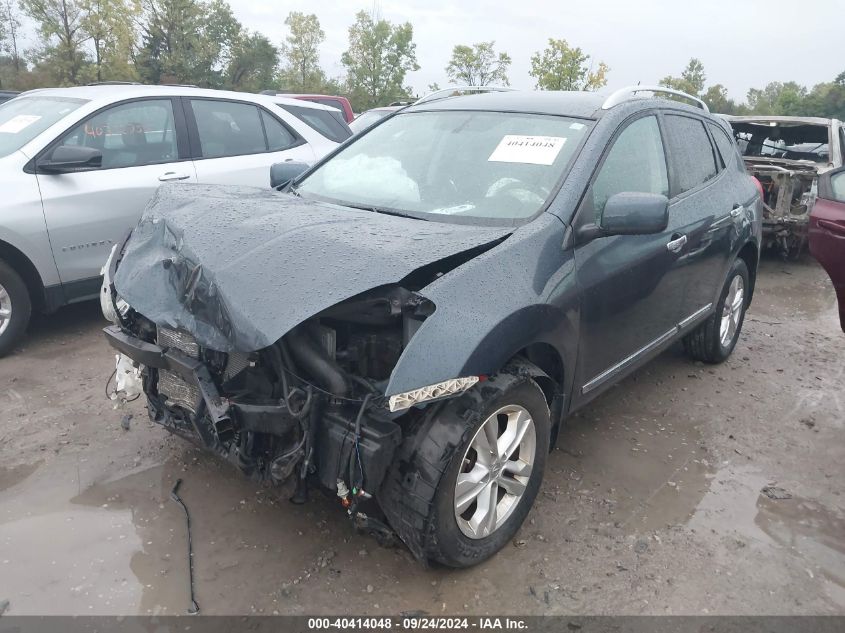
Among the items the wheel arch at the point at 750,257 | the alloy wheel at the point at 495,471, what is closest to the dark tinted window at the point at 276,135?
the wheel arch at the point at 750,257

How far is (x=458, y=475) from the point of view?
7.97 feet

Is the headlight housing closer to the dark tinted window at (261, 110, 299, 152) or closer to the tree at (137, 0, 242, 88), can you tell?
Result: the dark tinted window at (261, 110, 299, 152)

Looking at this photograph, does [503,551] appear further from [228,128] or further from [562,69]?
[562,69]

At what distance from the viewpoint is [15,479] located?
3135mm

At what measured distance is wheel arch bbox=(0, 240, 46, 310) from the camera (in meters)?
4.38

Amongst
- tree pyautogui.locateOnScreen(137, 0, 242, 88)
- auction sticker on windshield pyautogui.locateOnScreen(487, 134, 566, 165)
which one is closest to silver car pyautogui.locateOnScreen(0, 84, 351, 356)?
auction sticker on windshield pyautogui.locateOnScreen(487, 134, 566, 165)

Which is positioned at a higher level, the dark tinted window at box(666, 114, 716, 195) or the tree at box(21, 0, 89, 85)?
the tree at box(21, 0, 89, 85)

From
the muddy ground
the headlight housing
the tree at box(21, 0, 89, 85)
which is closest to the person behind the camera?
the headlight housing

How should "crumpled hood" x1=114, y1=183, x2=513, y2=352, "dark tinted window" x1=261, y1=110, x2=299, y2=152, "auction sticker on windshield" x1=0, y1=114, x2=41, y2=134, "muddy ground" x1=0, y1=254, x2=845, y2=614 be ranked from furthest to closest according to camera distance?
"dark tinted window" x1=261, y1=110, x2=299, y2=152 < "auction sticker on windshield" x1=0, y1=114, x2=41, y2=134 < "muddy ground" x1=0, y1=254, x2=845, y2=614 < "crumpled hood" x1=114, y1=183, x2=513, y2=352

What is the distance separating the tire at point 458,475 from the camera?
2.33 meters

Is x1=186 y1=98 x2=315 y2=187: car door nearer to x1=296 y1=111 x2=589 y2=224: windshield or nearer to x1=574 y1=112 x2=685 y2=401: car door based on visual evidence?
x1=296 y1=111 x2=589 y2=224: windshield

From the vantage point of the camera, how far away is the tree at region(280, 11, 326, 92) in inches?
1945

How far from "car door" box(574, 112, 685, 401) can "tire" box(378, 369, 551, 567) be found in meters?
0.55

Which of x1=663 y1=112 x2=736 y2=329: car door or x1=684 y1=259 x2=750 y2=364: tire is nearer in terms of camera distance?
x1=663 y1=112 x2=736 y2=329: car door
